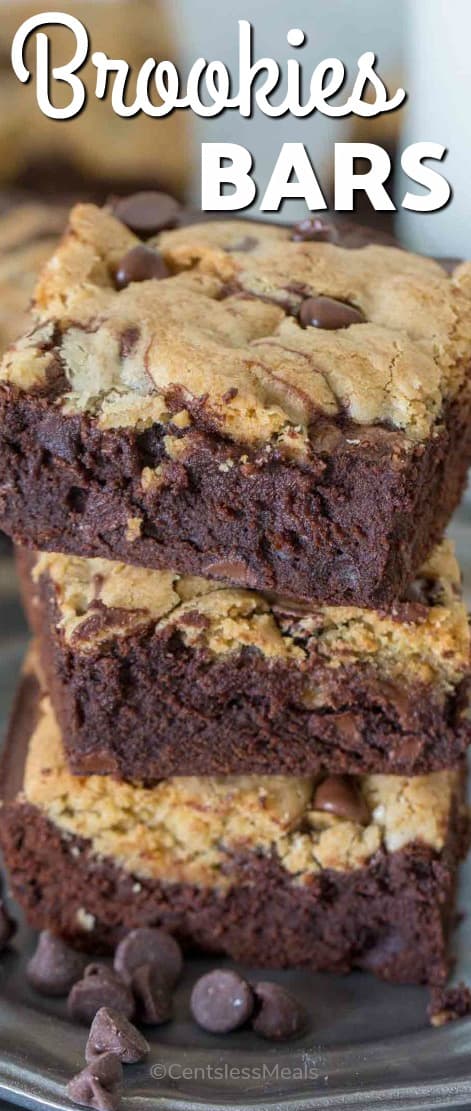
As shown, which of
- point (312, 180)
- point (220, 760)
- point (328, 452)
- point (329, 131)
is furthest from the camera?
point (329, 131)

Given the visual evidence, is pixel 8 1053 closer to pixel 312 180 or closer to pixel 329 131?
pixel 312 180

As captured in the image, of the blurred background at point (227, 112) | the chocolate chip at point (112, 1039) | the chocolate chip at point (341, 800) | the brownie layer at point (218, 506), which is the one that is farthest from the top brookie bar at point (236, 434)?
the blurred background at point (227, 112)

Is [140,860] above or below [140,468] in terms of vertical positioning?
below

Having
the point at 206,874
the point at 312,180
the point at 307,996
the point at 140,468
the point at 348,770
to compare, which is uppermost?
the point at 312,180

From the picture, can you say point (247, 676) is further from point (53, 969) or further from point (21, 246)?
point (21, 246)

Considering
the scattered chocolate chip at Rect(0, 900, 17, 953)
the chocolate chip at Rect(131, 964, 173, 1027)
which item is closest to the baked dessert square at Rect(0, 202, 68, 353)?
the scattered chocolate chip at Rect(0, 900, 17, 953)

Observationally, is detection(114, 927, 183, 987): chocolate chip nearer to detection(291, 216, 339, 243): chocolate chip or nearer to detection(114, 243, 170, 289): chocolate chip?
detection(114, 243, 170, 289): chocolate chip

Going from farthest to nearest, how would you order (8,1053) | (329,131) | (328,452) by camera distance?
(329,131), (8,1053), (328,452)

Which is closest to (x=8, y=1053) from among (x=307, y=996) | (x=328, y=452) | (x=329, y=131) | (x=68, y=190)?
(x=307, y=996)

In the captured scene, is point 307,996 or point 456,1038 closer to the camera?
point 456,1038
